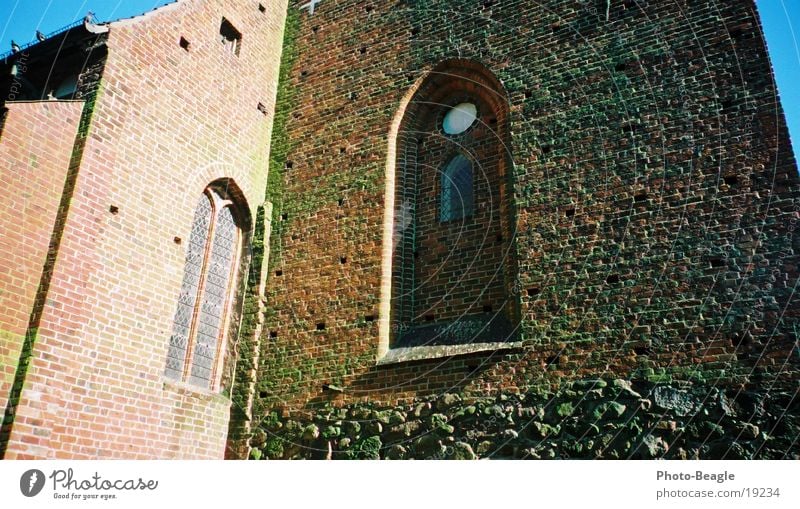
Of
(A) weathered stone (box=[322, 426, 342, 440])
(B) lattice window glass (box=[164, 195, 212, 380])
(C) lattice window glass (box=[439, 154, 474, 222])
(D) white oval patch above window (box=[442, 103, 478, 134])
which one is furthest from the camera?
(D) white oval patch above window (box=[442, 103, 478, 134])

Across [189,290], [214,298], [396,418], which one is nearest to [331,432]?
[396,418]

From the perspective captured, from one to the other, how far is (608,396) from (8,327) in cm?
637

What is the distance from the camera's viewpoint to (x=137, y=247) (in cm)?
846

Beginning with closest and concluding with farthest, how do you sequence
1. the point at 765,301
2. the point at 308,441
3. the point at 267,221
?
the point at 765,301
the point at 308,441
the point at 267,221

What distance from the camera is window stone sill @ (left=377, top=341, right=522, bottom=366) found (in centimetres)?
799

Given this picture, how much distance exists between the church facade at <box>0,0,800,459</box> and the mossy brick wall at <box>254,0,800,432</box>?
3 centimetres

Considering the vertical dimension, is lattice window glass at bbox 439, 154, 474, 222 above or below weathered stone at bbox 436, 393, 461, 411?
above

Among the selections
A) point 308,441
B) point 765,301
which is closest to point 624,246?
point 765,301

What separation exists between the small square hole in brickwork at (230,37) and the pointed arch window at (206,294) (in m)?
2.54

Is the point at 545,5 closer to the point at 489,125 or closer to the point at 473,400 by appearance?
the point at 489,125

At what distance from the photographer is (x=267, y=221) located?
1056cm

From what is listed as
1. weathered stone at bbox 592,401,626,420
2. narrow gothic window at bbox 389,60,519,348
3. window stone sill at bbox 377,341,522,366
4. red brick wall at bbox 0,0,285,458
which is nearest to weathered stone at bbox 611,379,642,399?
weathered stone at bbox 592,401,626,420

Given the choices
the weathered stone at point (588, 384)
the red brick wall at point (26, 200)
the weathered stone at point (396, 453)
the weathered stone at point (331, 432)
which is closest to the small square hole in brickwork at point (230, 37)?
the red brick wall at point (26, 200)

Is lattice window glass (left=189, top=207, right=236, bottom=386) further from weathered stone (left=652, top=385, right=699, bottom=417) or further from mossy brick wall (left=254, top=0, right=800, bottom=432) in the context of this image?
weathered stone (left=652, top=385, right=699, bottom=417)
